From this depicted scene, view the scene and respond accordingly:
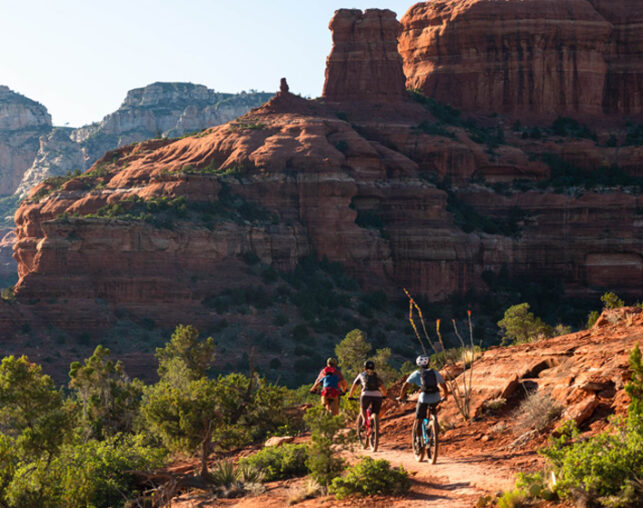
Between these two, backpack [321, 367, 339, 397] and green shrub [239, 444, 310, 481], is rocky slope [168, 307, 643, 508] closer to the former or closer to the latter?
green shrub [239, 444, 310, 481]

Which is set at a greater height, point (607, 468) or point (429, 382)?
point (429, 382)

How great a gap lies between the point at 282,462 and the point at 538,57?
3412 inches

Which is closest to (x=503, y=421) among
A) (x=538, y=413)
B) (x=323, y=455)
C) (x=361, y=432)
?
(x=538, y=413)

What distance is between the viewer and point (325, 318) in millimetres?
68125

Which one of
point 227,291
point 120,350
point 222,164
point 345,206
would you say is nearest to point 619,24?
point 345,206

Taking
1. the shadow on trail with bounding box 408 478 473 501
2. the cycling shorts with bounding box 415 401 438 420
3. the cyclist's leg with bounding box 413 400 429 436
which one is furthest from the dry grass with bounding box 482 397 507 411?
the shadow on trail with bounding box 408 478 473 501

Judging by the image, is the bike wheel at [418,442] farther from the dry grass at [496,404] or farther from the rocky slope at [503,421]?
the dry grass at [496,404]

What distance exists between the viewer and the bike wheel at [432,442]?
543 inches

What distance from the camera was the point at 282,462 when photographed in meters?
16.1

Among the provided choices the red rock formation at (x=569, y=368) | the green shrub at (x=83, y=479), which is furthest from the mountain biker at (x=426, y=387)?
the green shrub at (x=83, y=479)

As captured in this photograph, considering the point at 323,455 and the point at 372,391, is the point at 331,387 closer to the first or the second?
the point at 372,391

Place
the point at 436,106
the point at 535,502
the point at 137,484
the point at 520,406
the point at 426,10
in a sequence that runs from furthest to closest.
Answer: the point at 426,10, the point at 436,106, the point at 137,484, the point at 520,406, the point at 535,502

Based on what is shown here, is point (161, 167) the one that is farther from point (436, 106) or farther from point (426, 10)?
point (426, 10)

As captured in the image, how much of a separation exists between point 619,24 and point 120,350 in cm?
→ 7091
